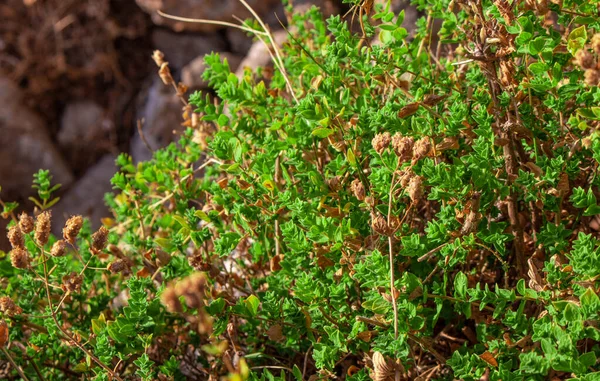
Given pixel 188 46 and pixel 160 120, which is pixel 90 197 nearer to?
pixel 160 120

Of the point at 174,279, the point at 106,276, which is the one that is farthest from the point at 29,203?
the point at 174,279

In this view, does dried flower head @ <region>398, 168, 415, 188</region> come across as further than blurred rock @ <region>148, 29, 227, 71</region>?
No

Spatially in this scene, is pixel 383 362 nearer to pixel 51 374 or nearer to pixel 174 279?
pixel 174 279

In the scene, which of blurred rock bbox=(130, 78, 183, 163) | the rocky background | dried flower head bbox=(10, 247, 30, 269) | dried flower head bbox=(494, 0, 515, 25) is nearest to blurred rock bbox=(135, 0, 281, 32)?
the rocky background

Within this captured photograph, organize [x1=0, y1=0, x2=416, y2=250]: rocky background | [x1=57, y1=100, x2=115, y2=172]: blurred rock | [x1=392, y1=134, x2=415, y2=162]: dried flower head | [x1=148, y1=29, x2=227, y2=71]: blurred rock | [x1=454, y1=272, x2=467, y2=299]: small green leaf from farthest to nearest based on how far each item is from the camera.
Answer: [x1=57, y1=100, x2=115, y2=172]: blurred rock → [x1=148, y1=29, x2=227, y2=71]: blurred rock → [x1=0, y1=0, x2=416, y2=250]: rocky background → [x1=454, y1=272, x2=467, y2=299]: small green leaf → [x1=392, y1=134, x2=415, y2=162]: dried flower head

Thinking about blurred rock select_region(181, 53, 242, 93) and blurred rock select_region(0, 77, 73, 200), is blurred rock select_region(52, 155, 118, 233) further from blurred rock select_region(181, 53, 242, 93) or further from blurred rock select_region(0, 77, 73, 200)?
blurred rock select_region(181, 53, 242, 93)

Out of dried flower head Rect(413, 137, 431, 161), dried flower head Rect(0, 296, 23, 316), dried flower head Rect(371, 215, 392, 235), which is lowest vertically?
dried flower head Rect(0, 296, 23, 316)
